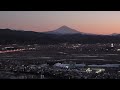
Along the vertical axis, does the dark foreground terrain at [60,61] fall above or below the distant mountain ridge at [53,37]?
below

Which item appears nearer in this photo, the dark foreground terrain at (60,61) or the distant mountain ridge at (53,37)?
the dark foreground terrain at (60,61)

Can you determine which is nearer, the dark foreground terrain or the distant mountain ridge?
the dark foreground terrain

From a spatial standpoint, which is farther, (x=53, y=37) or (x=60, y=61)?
(x=53, y=37)

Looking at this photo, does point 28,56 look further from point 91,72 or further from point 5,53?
point 91,72

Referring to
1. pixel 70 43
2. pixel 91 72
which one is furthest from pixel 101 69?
pixel 70 43

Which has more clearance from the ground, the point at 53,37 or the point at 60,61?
the point at 53,37

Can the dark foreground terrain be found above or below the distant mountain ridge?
below
